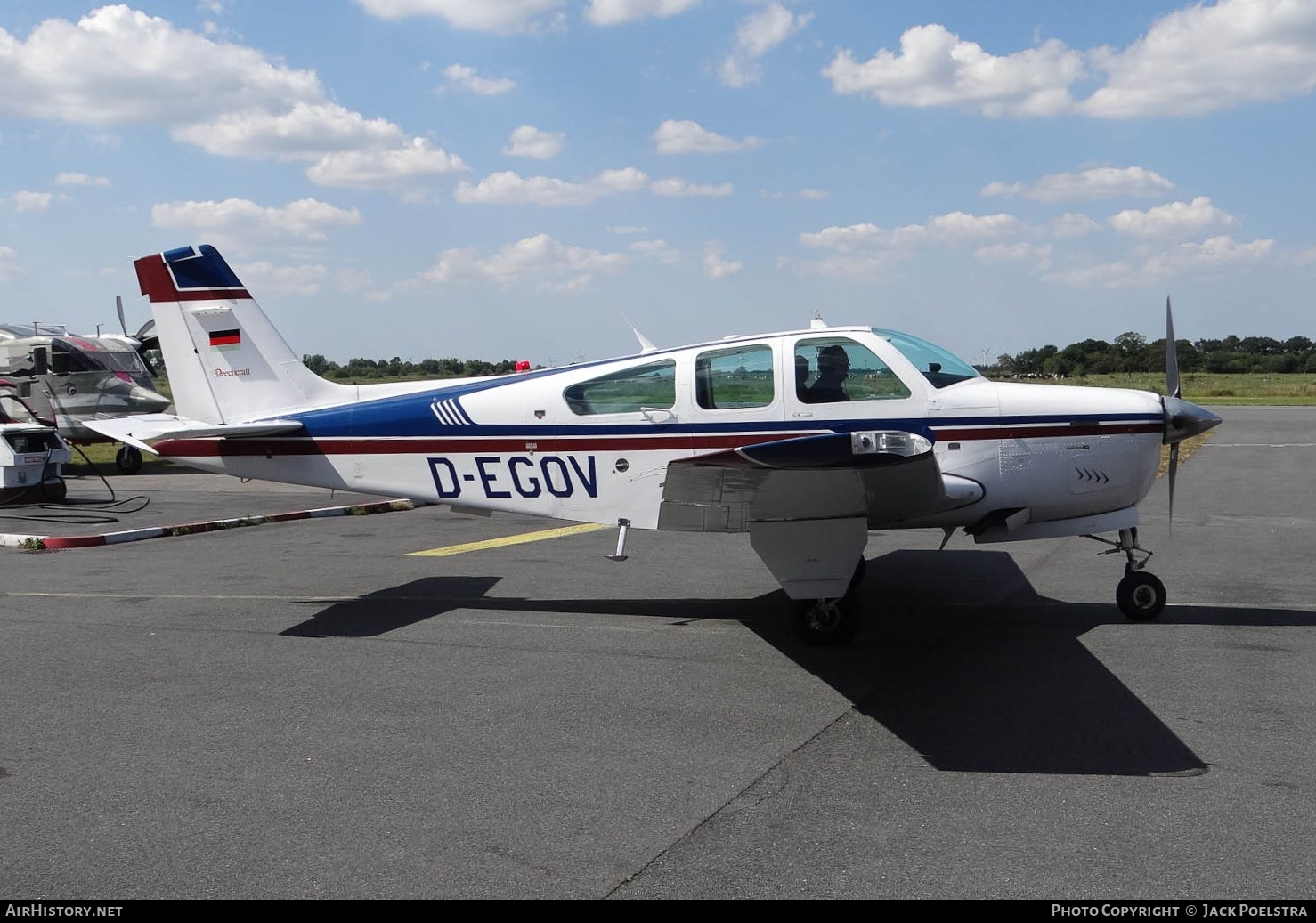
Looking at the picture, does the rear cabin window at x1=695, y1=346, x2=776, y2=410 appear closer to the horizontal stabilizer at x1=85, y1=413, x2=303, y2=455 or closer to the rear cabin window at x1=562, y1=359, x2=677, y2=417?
the rear cabin window at x1=562, y1=359, x2=677, y2=417

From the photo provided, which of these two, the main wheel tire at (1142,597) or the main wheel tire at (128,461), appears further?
the main wheel tire at (128,461)

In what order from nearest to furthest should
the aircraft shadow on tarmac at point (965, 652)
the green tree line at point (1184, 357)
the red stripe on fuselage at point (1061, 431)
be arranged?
the aircraft shadow on tarmac at point (965, 652) → the red stripe on fuselage at point (1061, 431) → the green tree line at point (1184, 357)

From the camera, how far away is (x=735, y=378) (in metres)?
7.95

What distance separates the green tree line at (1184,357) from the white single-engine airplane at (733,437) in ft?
121

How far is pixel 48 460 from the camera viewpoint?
51.7 feet

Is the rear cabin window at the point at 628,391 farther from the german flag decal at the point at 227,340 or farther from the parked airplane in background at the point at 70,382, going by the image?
the parked airplane in background at the point at 70,382

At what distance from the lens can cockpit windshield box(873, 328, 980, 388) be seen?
25.8 feet

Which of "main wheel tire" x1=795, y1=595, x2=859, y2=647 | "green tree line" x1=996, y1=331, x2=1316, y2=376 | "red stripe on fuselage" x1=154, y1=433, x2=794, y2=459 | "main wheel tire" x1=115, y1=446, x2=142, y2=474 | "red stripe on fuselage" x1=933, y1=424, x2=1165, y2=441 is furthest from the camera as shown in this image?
"green tree line" x1=996, y1=331, x2=1316, y2=376

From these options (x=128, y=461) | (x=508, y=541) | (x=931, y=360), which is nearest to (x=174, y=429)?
(x=508, y=541)

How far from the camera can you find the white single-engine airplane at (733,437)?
7.15 meters

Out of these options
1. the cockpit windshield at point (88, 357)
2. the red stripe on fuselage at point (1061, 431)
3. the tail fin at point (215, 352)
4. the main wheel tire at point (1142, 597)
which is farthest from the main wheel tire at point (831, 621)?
the cockpit windshield at point (88, 357)

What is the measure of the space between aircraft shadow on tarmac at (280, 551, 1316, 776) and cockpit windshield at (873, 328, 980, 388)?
1.83 meters

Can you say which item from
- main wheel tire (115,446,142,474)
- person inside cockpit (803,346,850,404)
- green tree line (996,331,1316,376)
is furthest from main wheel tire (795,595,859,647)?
green tree line (996,331,1316,376)
